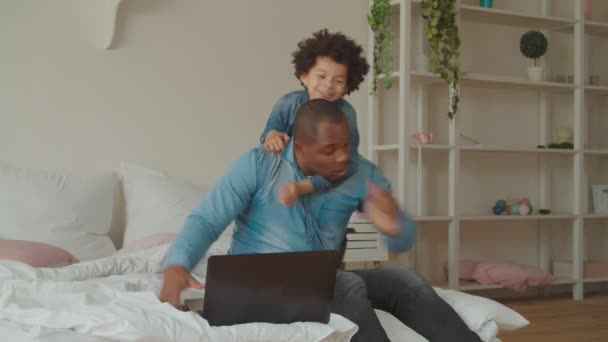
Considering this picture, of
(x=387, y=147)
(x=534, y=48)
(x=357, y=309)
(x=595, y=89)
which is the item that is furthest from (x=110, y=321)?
(x=595, y=89)

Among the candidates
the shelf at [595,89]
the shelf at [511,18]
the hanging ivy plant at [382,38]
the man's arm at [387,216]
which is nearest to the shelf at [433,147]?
the hanging ivy plant at [382,38]

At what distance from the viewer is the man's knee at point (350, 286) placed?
182 centimetres

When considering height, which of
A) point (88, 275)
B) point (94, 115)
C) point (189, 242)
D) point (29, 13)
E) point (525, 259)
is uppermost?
point (29, 13)

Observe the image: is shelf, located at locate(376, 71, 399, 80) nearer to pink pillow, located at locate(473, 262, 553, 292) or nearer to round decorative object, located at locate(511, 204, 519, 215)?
round decorative object, located at locate(511, 204, 519, 215)

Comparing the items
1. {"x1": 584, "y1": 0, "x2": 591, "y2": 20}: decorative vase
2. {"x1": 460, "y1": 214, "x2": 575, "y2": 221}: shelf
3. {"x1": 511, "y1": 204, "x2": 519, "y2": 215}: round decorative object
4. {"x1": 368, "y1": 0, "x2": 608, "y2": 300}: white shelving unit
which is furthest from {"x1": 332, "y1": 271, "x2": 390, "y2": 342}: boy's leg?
{"x1": 584, "y1": 0, "x2": 591, "y2": 20}: decorative vase

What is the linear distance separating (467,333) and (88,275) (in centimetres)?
124

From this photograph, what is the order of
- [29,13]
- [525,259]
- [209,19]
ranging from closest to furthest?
[29,13]
[209,19]
[525,259]

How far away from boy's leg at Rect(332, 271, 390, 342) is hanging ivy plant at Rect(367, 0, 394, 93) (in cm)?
243

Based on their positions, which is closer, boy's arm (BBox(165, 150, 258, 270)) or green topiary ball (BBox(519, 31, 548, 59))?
boy's arm (BBox(165, 150, 258, 270))

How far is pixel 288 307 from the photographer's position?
164cm

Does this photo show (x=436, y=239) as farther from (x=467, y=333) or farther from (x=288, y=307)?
(x=288, y=307)

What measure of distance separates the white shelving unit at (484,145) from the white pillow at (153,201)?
123 cm

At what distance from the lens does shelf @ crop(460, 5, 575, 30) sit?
4515 mm

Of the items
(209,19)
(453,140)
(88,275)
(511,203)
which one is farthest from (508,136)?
(88,275)
